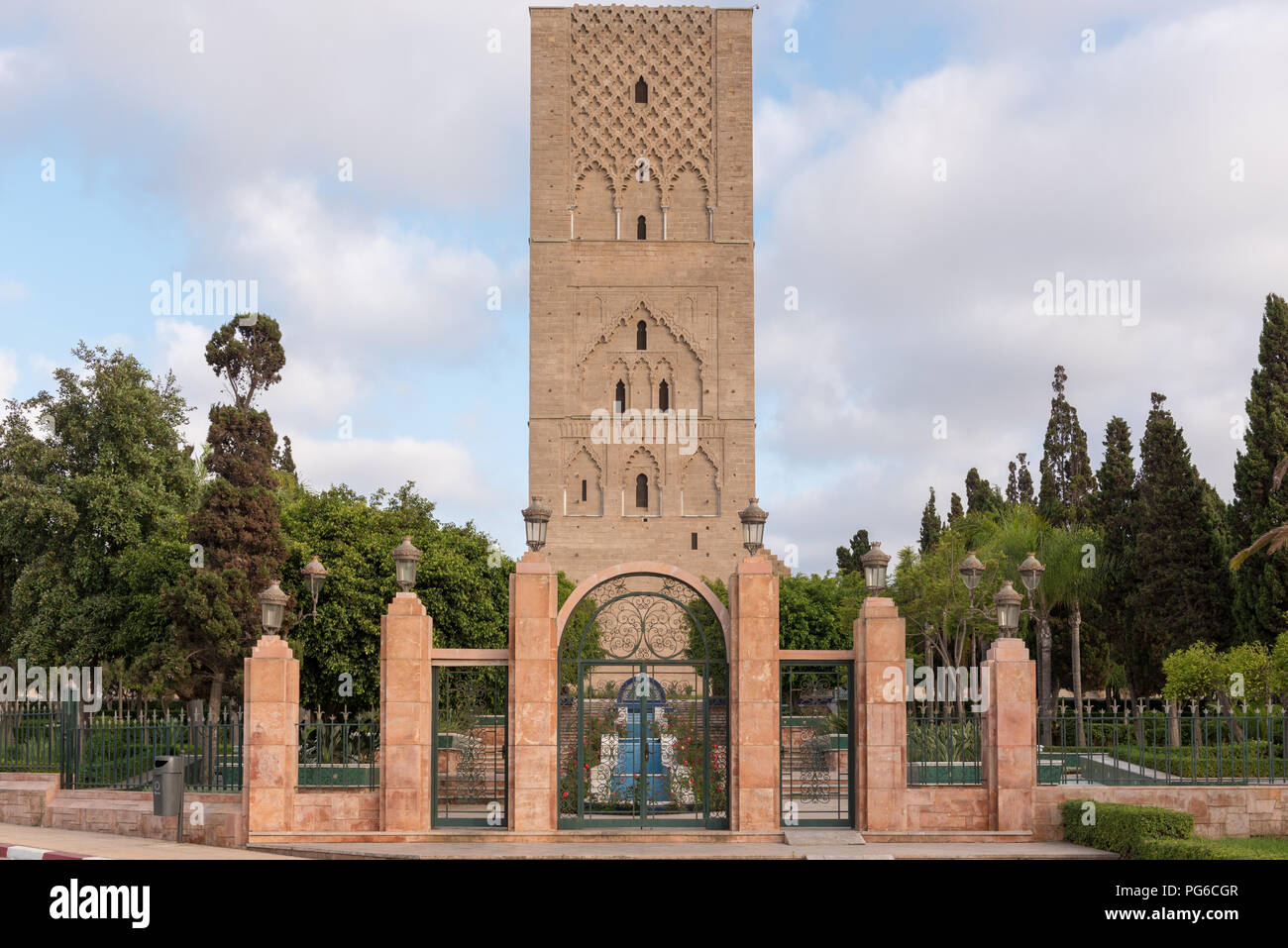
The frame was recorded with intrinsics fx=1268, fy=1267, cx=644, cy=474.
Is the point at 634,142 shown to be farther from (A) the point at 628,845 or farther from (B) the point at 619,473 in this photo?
(A) the point at 628,845

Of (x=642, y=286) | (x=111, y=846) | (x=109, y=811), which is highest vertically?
(x=642, y=286)

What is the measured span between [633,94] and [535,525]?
40446 millimetres

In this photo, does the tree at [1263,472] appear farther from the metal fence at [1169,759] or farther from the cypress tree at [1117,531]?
the metal fence at [1169,759]

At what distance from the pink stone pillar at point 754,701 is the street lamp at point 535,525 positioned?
8.73ft

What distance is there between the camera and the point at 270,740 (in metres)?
15.9

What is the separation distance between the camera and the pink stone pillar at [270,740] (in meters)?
15.8

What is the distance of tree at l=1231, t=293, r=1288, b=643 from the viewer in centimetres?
3061

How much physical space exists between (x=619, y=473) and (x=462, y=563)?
1972 cm

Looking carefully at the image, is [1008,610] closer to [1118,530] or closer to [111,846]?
[111,846]

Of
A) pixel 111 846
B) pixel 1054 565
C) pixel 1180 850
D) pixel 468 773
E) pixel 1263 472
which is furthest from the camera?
pixel 1054 565

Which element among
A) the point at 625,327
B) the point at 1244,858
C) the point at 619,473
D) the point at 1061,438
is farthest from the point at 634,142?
the point at 1244,858

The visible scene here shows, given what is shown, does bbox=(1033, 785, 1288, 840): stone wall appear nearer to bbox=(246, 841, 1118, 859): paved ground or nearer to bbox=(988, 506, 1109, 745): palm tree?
bbox=(246, 841, 1118, 859): paved ground

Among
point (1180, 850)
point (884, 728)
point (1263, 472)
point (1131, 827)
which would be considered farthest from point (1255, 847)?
point (1263, 472)

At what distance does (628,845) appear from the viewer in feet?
49.6
